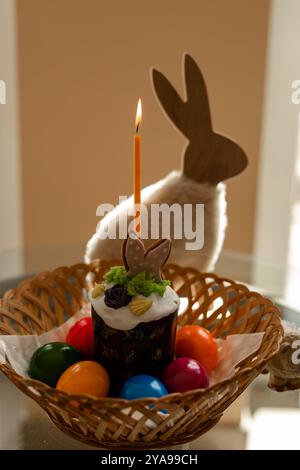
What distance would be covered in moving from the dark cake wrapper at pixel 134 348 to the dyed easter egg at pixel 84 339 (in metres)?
0.05

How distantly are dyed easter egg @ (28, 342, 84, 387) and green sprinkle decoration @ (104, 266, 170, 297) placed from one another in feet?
0.33

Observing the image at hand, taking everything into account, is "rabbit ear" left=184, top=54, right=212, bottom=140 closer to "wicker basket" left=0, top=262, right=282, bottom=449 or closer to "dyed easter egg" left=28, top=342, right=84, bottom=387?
"wicker basket" left=0, top=262, right=282, bottom=449

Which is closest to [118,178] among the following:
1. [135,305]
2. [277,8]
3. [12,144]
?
[12,144]

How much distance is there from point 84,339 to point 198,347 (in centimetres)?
15

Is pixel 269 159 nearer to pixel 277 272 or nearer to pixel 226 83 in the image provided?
pixel 226 83

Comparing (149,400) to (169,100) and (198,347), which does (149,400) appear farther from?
(169,100)

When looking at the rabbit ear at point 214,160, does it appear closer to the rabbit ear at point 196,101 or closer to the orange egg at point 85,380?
the rabbit ear at point 196,101

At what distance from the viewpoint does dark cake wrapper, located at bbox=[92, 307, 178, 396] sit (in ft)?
2.13

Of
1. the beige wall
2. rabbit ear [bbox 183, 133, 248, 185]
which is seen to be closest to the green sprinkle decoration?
rabbit ear [bbox 183, 133, 248, 185]

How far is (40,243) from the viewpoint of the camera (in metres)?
1.74

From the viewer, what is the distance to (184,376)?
0.65m

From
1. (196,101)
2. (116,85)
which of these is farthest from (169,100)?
(116,85)

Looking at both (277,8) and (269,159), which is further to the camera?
(269,159)

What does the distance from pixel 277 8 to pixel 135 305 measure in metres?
1.15
